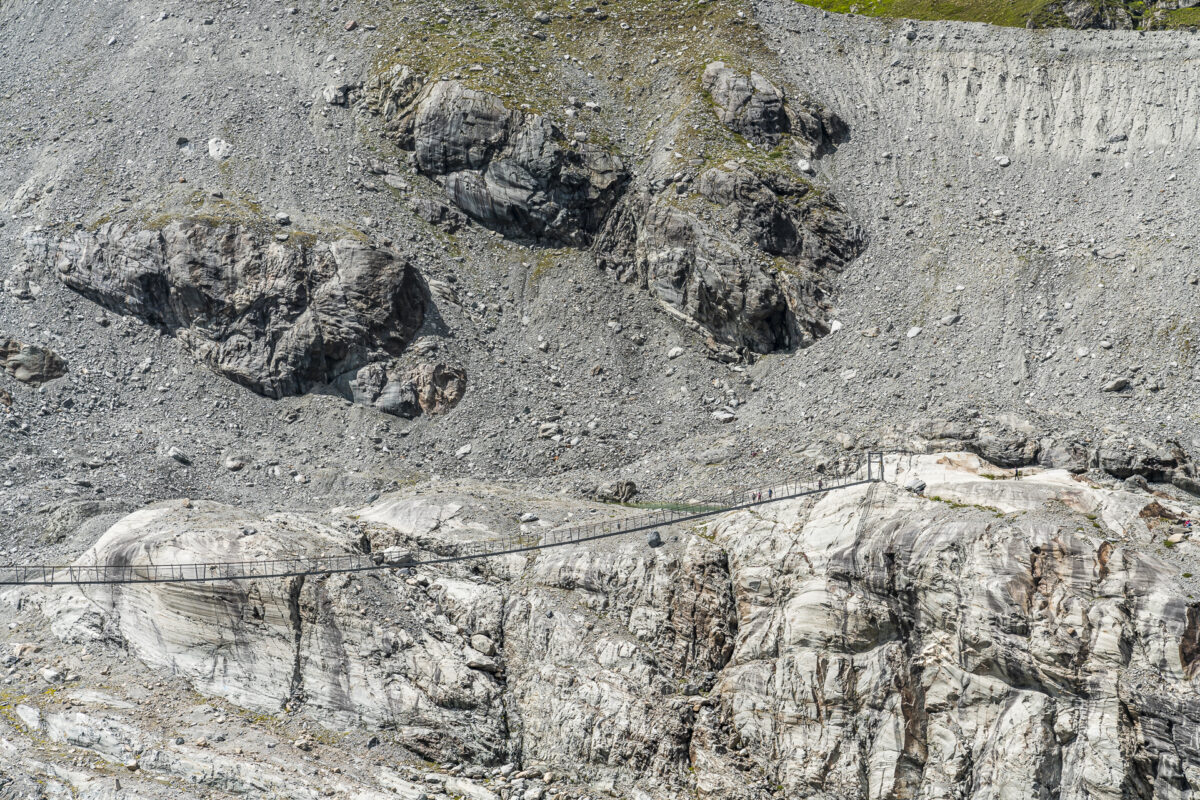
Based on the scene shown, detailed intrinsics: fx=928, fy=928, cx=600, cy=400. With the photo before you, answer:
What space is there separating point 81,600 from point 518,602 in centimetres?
1945

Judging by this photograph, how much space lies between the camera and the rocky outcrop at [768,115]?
65.7m

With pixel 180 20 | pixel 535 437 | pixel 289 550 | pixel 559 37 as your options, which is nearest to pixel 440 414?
pixel 535 437

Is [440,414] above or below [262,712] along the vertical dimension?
above

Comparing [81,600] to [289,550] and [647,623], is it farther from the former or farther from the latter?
[647,623]

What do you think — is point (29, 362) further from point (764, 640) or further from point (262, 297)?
point (764, 640)

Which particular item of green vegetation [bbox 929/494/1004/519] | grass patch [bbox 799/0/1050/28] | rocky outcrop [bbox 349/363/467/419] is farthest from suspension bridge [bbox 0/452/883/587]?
grass patch [bbox 799/0/1050/28]

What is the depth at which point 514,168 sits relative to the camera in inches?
2534

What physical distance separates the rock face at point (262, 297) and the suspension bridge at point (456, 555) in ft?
58.7

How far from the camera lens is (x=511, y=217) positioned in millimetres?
64938

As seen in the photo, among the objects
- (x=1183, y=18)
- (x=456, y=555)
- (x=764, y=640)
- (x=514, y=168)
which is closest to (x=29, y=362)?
(x=456, y=555)

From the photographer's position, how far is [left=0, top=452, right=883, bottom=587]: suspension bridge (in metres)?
39.8

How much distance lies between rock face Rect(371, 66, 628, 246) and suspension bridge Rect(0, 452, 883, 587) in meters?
27.6

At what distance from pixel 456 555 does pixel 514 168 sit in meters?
31.9

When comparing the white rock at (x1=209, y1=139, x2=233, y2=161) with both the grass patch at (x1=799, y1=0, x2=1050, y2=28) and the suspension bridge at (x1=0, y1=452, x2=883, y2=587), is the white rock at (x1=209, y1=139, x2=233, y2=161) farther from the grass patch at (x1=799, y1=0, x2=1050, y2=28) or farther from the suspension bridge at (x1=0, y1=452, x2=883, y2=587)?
the grass patch at (x1=799, y1=0, x2=1050, y2=28)
